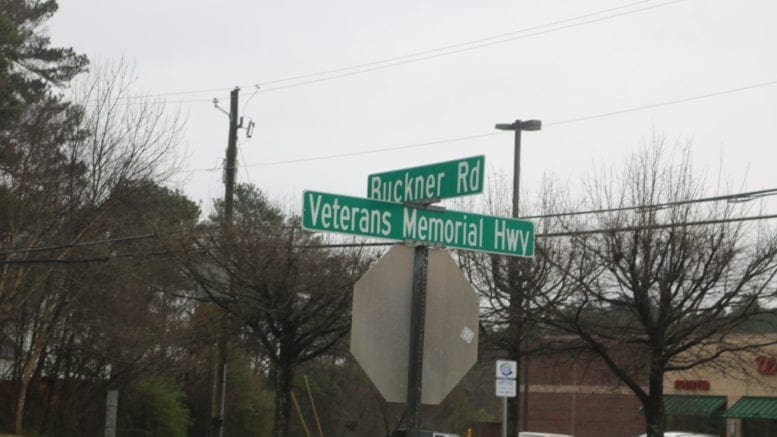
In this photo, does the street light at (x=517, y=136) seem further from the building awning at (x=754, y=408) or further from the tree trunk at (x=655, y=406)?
the building awning at (x=754, y=408)

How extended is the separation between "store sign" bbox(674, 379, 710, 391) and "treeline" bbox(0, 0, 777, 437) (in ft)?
21.4

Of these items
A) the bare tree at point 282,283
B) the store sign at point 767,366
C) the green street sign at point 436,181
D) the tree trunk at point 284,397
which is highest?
the bare tree at point 282,283

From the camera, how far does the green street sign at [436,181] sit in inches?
321

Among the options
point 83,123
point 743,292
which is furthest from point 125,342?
point 743,292

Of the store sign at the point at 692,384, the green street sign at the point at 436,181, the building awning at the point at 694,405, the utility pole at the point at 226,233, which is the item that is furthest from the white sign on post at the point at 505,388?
the store sign at the point at 692,384

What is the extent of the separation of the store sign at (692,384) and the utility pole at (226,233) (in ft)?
52.2

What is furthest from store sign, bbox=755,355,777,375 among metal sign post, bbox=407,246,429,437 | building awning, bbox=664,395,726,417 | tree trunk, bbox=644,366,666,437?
metal sign post, bbox=407,246,429,437

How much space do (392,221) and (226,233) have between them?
20422 millimetres

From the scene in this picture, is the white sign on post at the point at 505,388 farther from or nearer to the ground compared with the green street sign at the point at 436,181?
nearer to the ground

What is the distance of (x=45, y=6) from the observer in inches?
1581

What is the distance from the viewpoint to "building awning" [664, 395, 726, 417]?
37688 millimetres

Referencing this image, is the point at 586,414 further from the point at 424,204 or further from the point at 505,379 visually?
the point at 424,204

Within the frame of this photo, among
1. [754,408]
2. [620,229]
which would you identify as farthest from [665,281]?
[754,408]

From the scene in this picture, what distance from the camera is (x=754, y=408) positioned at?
→ 36281mm
